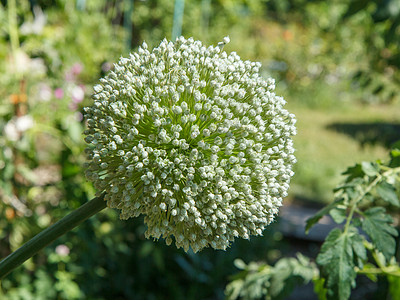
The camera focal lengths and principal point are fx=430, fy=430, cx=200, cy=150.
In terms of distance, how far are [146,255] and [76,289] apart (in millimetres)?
648

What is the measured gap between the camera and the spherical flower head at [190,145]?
0.85m

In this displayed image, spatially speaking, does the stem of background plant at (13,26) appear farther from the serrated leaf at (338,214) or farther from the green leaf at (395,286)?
the green leaf at (395,286)

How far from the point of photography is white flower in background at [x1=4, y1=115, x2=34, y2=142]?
2.35 meters

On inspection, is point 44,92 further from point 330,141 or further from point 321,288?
point 330,141

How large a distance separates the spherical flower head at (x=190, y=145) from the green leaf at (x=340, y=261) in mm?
343

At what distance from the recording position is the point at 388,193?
1.23 m

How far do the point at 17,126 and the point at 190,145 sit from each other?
1.74 m

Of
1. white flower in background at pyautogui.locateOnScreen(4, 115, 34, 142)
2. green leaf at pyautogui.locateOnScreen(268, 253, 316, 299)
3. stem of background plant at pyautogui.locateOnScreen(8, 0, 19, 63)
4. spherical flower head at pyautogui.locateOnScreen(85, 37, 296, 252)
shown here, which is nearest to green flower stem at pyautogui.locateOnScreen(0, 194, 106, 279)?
spherical flower head at pyautogui.locateOnScreen(85, 37, 296, 252)

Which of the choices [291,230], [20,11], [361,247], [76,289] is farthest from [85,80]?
[361,247]

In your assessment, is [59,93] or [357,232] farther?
[59,93]

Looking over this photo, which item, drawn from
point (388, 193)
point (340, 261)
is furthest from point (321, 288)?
point (388, 193)

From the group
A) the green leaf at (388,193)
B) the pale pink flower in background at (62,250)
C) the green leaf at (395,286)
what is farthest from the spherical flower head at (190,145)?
the pale pink flower in background at (62,250)

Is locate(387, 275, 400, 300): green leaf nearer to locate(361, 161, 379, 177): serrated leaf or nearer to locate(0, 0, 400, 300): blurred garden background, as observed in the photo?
locate(361, 161, 379, 177): serrated leaf

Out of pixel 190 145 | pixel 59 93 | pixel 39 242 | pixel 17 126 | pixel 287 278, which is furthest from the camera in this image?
pixel 59 93
